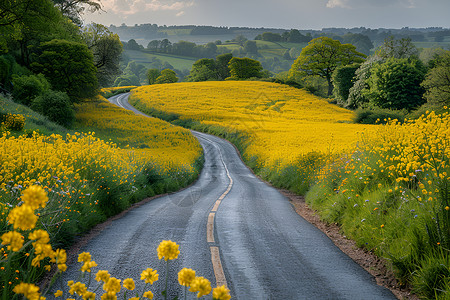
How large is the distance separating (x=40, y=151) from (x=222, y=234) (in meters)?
4.55

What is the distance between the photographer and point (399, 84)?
1663 inches

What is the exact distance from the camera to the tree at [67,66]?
32.3 m

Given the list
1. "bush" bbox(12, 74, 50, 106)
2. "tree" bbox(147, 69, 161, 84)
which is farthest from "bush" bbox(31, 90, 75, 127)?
"tree" bbox(147, 69, 161, 84)

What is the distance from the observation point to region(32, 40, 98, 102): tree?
3228 cm

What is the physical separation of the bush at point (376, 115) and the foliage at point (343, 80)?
1655 cm

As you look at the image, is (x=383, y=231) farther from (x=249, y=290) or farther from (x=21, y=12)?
(x=21, y=12)

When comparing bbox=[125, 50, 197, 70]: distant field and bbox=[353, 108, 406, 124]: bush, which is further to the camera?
bbox=[125, 50, 197, 70]: distant field

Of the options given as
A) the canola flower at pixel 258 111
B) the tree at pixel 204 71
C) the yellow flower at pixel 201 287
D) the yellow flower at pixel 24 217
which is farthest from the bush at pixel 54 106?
the tree at pixel 204 71

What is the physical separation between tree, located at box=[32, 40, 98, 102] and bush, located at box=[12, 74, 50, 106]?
488 cm

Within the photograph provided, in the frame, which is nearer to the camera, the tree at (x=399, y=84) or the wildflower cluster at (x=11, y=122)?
the wildflower cluster at (x=11, y=122)

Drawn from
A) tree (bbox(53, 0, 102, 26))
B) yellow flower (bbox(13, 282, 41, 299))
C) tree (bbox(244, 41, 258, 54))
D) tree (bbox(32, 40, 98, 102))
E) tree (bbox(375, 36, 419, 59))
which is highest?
tree (bbox(244, 41, 258, 54))

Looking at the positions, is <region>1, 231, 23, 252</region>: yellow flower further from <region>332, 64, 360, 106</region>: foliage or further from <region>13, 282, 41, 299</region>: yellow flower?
<region>332, 64, 360, 106</region>: foliage

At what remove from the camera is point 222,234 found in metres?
6.75

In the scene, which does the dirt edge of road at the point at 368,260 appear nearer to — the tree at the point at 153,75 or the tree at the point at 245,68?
the tree at the point at 245,68
